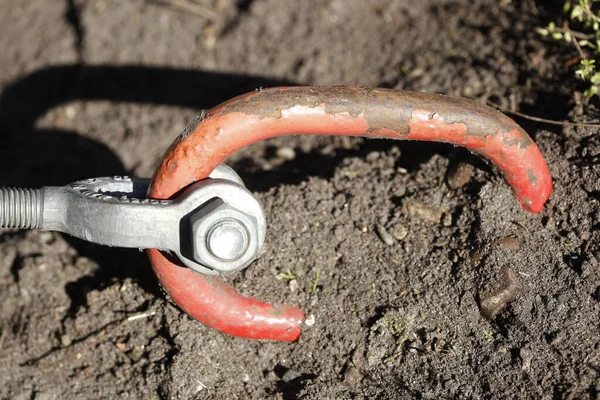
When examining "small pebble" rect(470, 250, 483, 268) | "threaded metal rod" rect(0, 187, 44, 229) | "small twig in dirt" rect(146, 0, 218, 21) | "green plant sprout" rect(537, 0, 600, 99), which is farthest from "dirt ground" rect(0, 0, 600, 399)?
"threaded metal rod" rect(0, 187, 44, 229)

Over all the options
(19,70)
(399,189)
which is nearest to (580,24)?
(399,189)

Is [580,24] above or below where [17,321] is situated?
above

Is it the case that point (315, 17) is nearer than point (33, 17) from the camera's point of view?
Yes

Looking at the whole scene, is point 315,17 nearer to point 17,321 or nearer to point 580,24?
point 580,24

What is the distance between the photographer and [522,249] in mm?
2537

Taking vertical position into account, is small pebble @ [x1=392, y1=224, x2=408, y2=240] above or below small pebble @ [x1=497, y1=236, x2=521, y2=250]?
below

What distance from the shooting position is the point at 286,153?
3602 mm

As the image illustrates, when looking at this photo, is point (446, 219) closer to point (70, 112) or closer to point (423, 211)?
point (423, 211)

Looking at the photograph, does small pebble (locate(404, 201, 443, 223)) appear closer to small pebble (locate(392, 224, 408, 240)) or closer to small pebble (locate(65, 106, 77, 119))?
small pebble (locate(392, 224, 408, 240))

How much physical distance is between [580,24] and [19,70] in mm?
3323

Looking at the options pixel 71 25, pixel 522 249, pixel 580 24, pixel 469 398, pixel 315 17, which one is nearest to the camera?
pixel 469 398

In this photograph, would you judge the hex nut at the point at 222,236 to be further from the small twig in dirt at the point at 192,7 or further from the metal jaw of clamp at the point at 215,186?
the small twig in dirt at the point at 192,7

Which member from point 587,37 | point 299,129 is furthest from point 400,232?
point 587,37

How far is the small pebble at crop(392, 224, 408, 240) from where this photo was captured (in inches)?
107
